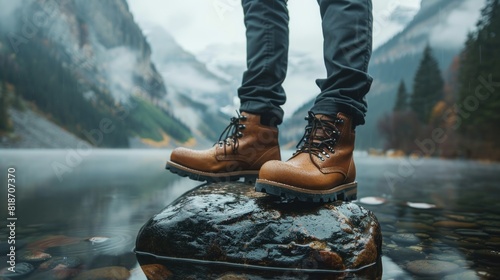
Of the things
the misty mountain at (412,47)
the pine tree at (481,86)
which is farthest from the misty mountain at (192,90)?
the pine tree at (481,86)

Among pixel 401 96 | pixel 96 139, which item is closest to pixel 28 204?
pixel 401 96

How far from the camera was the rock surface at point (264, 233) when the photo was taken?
5.61 ft

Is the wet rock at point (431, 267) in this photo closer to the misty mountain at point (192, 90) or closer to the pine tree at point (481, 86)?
the pine tree at point (481, 86)

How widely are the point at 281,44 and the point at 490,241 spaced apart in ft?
5.22

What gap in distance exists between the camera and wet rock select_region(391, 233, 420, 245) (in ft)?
6.91

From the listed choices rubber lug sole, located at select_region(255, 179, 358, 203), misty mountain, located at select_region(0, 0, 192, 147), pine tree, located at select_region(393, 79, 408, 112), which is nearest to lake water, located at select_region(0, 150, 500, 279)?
rubber lug sole, located at select_region(255, 179, 358, 203)

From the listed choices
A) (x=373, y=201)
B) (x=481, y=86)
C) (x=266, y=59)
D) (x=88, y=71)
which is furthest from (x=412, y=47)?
(x=266, y=59)

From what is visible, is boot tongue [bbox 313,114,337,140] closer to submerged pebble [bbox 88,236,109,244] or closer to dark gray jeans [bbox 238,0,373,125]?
dark gray jeans [bbox 238,0,373,125]

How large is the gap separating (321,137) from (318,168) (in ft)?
0.60

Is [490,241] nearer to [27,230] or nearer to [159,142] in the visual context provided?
[27,230]

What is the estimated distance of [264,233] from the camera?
1.78m

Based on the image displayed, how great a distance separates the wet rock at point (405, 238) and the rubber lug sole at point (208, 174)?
2.96 ft

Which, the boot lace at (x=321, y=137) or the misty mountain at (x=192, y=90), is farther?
the misty mountain at (x=192, y=90)

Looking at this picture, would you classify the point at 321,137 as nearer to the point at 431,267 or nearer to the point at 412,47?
the point at 431,267
